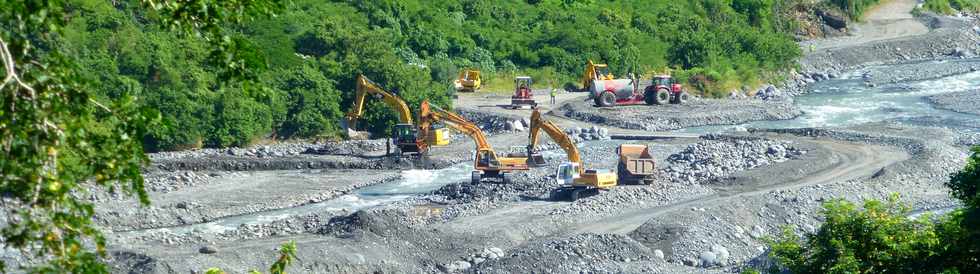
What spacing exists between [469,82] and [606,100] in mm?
8491

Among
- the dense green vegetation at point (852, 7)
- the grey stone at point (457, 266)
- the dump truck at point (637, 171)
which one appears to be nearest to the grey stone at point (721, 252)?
the grey stone at point (457, 266)

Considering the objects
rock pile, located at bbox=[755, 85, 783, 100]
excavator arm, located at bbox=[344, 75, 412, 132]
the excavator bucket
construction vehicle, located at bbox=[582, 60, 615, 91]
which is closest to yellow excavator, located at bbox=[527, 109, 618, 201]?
excavator arm, located at bbox=[344, 75, 412, 132]

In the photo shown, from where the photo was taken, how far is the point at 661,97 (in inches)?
2511

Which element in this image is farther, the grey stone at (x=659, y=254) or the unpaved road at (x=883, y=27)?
the unpaved road at (x=883, y=27)

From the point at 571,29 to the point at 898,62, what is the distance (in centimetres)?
2063

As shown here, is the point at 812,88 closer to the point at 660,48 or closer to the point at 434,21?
the point at 660,48

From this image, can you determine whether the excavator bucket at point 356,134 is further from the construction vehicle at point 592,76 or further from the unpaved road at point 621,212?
the unpaved road at point 621,212

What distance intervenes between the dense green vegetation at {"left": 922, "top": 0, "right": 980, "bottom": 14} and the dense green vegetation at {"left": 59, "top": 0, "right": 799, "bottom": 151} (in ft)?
49.2

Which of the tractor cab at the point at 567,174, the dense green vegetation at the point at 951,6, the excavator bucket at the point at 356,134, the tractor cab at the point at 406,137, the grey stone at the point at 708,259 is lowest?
the grey stone at the point at 708,259

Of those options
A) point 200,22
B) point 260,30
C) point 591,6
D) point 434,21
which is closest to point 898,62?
point 591,6

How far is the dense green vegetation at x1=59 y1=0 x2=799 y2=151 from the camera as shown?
181ft

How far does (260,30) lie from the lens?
71375 mm

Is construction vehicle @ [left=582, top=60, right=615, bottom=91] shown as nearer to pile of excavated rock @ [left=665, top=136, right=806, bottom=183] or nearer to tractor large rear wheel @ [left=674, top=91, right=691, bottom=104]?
tractor large rear wheel @ [left=674, top=91, right=691, bottom=104]

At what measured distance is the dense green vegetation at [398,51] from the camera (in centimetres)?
5519
